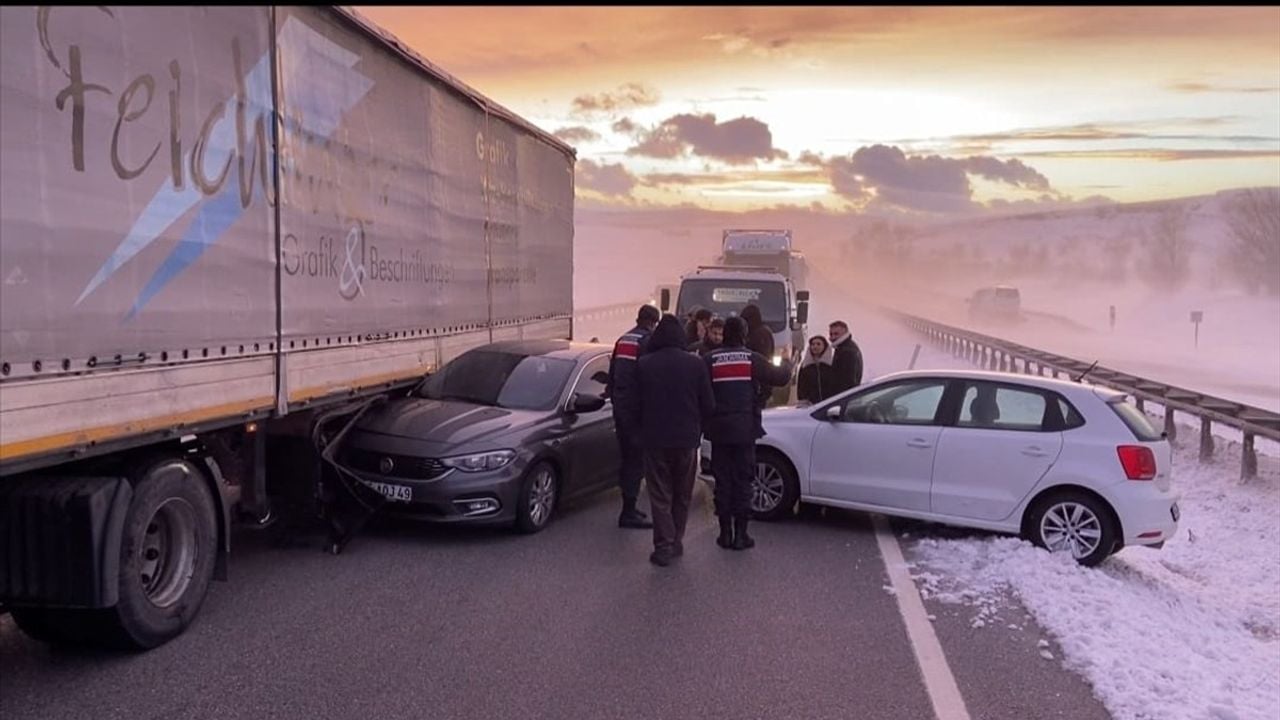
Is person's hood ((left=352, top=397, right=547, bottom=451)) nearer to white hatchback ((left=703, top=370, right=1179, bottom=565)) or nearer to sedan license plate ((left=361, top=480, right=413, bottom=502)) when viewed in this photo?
sedan license plate ((left=361, top=480, right=413, bottom=502))

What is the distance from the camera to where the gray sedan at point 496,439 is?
26.7 ft

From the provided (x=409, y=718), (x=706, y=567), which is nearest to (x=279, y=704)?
(x=409, y=718)

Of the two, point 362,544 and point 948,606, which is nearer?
point 948,606

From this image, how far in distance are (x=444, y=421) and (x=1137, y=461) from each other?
5478 millimetres

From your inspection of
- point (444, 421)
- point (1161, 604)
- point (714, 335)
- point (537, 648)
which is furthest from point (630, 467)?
point (1161, 604)

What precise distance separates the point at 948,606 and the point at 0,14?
20.3 feet

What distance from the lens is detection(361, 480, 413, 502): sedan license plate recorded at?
8.10 meters

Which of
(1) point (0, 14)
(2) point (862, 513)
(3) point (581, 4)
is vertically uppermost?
(1) point (0, 14)

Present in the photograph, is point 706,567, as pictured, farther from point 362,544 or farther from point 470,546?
point 362,544

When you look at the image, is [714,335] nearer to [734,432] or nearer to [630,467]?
[630,467]

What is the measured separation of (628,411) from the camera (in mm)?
8617

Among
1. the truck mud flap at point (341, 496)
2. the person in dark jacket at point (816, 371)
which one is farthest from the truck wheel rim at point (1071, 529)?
the truck mud flap at point (341, 496)

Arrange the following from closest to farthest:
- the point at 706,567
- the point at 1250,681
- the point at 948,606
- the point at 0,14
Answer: the point at 0,14, the point at 1250,681, the point at 948,606, the point at 706,567

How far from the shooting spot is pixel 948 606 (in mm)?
6855
